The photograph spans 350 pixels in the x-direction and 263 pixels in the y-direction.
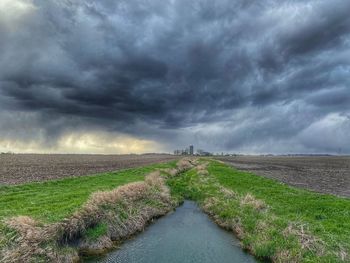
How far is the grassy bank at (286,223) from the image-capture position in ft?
54.5

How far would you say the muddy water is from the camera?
19.0 m

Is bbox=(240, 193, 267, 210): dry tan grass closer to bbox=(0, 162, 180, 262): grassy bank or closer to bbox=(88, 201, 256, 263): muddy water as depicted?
bbox=(88, 201, 256, 263): muddy water

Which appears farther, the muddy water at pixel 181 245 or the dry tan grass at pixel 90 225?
the muddy water at pixel 181 245

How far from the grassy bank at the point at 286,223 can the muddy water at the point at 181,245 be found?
1.04 m

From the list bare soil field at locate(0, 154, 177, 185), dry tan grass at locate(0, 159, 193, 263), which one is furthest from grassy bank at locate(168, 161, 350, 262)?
bare soil field at locate(0, 154, 177, 185)

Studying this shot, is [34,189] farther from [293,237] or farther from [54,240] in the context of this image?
→ [293,237]

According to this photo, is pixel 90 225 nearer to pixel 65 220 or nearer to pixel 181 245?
pixel 65 220

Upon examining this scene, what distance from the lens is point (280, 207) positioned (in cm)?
2625

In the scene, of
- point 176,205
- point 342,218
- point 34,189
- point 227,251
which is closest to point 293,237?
point 227,251

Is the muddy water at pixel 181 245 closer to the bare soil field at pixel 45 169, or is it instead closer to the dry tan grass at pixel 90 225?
the dry tan grass at pixel 90 225

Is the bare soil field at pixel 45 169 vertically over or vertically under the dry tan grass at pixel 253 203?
over

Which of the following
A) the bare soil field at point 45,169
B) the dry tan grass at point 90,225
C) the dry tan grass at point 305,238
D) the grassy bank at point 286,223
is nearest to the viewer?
the dry tan grass at point 90,225

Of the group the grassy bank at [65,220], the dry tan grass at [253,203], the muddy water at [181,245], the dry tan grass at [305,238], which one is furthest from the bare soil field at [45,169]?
the dry tan grass at [305,238]

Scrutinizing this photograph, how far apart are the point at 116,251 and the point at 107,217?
2.97 metres
